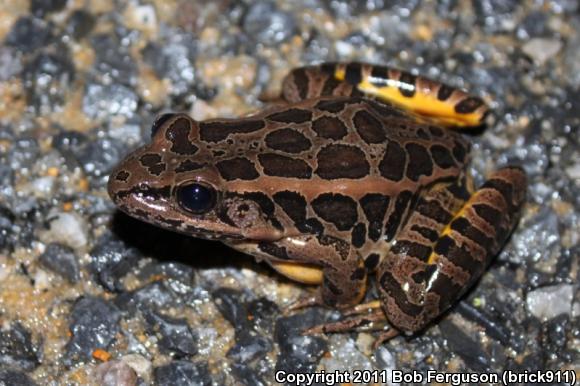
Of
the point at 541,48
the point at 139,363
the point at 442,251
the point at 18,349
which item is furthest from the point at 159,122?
the point at 541,48

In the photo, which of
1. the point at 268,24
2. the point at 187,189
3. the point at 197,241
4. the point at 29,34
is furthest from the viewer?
the point at 268,24

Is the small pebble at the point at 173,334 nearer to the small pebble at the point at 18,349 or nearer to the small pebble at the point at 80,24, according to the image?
the small pebble at the point at 18,349

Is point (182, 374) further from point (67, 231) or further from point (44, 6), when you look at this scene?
point (44, 6)

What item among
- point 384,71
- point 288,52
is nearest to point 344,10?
point 288,52

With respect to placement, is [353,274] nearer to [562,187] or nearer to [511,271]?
[511,271]

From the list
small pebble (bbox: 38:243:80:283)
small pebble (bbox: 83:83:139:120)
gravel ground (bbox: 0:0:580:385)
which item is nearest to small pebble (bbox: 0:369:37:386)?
gravel ground (bbox: 0:0:580:385)

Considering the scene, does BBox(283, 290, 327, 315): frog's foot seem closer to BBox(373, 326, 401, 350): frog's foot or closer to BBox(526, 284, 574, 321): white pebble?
BBox(373, 326, 401, 350): frog's foot

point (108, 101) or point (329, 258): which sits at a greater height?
point (108, 101)
